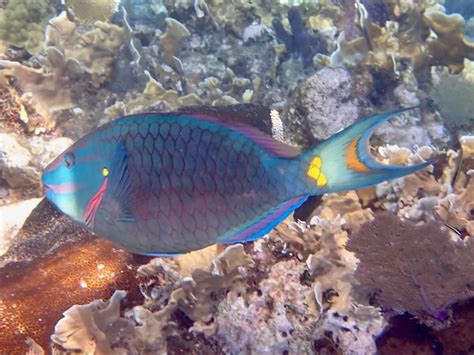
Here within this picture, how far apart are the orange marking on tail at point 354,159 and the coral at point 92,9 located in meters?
6.02

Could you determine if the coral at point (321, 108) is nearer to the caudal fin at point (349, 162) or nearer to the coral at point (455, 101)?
the coral at point (455, 101)

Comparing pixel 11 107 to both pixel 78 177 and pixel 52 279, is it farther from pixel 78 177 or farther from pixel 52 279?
pixel 78 177

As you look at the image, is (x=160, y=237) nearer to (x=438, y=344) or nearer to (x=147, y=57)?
A: (x=438, y=344)

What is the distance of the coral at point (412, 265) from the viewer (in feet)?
7.77

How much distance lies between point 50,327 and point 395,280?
2030 mm

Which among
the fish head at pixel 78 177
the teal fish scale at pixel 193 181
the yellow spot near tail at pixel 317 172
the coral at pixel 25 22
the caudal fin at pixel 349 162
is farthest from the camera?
the coral at pixel 25 22

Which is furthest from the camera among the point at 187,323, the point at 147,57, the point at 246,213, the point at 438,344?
the point at 147,57

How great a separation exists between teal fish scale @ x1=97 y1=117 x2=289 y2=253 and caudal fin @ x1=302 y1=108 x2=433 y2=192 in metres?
0.17

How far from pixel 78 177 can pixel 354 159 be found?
1.10 m

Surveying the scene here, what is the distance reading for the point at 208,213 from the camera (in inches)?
66.4

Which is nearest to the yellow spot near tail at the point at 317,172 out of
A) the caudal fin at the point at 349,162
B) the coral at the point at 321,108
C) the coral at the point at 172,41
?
the caudal fin at the point at 349,162

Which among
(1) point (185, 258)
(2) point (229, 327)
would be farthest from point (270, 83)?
(2) point (229, 327)

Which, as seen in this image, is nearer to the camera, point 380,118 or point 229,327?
point 380,118

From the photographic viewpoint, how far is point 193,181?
1671 mm
